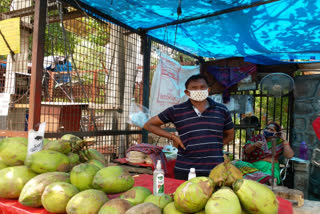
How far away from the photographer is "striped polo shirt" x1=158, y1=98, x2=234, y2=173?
2465 mm

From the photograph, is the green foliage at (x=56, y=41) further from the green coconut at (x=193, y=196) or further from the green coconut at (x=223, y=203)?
the green coconut at (x=223, y=203)

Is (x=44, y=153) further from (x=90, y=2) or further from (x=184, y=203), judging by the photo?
(x=90, y=2)

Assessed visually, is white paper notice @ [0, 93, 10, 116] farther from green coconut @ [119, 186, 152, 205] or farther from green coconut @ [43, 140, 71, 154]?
green coconut @ [119, 186, 152, 205]

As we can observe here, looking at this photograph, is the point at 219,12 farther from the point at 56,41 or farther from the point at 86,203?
the point at 86,203

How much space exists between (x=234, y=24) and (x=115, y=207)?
3.20 m

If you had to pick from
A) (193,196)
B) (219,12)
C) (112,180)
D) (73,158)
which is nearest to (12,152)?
(73,158)

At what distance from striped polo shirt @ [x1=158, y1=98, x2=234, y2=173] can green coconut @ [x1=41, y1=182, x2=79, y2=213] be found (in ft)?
4.87

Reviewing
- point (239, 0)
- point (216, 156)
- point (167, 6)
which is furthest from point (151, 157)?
point (239, 0)

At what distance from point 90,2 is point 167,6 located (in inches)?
38.2

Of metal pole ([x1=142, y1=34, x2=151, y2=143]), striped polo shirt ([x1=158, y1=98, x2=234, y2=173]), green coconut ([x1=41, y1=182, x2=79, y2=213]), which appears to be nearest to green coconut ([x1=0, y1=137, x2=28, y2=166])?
green coconut ([x1=41, y1=182, x2=79, y2=213])

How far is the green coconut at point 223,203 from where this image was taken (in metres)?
0.90

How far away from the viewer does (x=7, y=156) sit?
61.8 inches

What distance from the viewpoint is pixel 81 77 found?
3891mm

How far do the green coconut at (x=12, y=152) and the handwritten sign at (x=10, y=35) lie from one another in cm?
137
